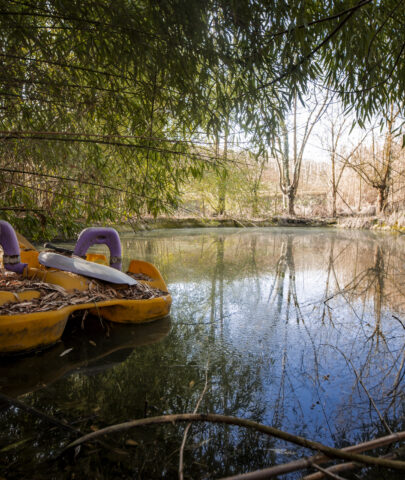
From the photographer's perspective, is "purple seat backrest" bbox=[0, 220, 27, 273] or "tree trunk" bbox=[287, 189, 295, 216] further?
"tree trunk" bbox=[287, 189, 295, 216]

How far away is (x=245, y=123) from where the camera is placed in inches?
83.6

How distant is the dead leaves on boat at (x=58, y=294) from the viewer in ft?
5.33

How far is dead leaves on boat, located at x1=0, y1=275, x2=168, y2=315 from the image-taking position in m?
1.62

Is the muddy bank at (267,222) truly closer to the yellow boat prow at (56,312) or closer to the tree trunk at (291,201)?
the tree trunk at (291,201)

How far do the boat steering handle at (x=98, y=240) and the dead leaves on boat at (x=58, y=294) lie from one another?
40cm

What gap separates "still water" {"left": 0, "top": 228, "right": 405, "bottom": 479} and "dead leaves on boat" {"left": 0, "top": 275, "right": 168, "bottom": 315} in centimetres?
20

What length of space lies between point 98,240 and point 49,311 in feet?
2.95

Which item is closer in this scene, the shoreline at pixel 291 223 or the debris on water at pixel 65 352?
the debris on water at pixel 65 352

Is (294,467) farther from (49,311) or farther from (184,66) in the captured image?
(184,66)

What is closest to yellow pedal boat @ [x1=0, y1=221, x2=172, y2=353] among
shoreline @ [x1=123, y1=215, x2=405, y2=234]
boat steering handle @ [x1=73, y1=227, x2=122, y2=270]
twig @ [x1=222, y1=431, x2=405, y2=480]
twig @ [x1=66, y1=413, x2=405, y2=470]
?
boat steering handle @ [x1=73, y1=227, x2=122, y2=270]

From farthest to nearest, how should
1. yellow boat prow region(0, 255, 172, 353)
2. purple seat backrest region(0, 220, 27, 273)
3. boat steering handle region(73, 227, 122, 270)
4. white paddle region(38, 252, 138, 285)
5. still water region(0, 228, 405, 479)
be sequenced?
boat steering handle region(73, 227, 122, 270), purple seat backrest region(0, 220, 27, 273), white paddle region(38, 252, 138, 285), yellow boat prow region(0, 255, 172, 353), still water region(0, 228, 405, 479)

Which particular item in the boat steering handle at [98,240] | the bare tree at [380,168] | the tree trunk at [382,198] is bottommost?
the boat steering handle at [98,240]

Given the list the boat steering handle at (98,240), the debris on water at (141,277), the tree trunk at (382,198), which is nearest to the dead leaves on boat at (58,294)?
the debris on water at (141,277)

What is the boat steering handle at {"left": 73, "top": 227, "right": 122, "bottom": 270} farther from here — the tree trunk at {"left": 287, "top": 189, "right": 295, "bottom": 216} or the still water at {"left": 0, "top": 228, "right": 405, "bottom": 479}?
the tree trunk at {"left": 287, "top": 189, "right": 295, "bottom": 216}
